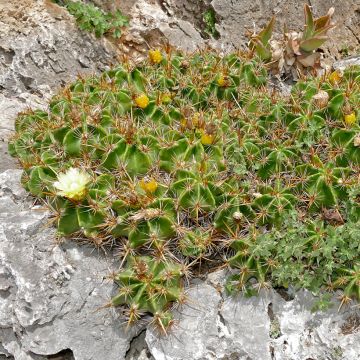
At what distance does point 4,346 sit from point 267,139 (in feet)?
7.99

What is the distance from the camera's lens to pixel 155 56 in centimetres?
448

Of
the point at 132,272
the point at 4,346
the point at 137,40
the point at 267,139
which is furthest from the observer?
the point at 137,40

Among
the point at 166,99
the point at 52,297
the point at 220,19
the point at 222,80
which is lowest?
the point at 52,297

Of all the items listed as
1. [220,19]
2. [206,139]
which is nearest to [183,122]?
[206,139]

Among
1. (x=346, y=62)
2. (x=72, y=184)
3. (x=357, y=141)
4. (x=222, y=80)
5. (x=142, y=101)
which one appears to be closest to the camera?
(x=72, y=184)

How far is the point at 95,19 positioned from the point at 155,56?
138 cm

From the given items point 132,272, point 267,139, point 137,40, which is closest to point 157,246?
point 132,272

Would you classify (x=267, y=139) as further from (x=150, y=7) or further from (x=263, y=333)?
(x=150, y=7)

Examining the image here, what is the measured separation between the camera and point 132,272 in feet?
10.8

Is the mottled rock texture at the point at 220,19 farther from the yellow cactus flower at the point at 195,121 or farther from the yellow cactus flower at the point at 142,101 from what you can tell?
the yellow cactus flower at the point at 195,121

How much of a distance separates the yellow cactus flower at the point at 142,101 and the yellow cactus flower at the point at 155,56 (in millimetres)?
625

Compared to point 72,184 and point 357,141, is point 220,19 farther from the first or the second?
point 72,184

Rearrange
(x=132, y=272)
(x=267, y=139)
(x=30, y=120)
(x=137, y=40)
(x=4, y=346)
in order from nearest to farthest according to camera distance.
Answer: (x=132, y=272), (x=4, y=346), (x=267, y=139), (x=30, y=120), (x=137, y=40)

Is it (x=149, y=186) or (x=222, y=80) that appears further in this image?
(x=222, y=80)
